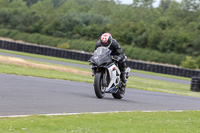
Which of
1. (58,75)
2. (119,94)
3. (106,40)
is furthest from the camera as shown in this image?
(58,75)

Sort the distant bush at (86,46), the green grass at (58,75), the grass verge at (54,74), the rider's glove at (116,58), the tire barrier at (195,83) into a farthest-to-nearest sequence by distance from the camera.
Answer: the distant bush at (86,46) < the tire barrier at (195,83) < the grass verge at (54,74) < the green grass at (58,75) < the rider's glove at (116,58)

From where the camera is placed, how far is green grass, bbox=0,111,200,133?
5.89m

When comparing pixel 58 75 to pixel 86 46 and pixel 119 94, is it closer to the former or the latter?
pixel 119 94

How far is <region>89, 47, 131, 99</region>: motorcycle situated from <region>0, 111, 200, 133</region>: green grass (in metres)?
1.76

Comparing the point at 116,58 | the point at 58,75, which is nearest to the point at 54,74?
the point at 58,75

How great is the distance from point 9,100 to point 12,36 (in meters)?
54.6

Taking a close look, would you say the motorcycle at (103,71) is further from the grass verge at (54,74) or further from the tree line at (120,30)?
the tree line at (120,30)

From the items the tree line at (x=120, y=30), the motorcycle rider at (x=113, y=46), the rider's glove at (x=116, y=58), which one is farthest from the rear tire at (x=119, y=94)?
the tree line at (x=120, y=30)

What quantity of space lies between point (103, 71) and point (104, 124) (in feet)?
11.9

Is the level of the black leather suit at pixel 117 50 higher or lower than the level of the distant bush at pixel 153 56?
higher

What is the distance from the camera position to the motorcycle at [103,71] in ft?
32.8

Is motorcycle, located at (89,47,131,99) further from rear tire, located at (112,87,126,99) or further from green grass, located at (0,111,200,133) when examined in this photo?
green grass, located at (0,111,200,133)

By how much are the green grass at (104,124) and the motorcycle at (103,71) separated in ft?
5.77

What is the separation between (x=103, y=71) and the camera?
10289 millimetres
